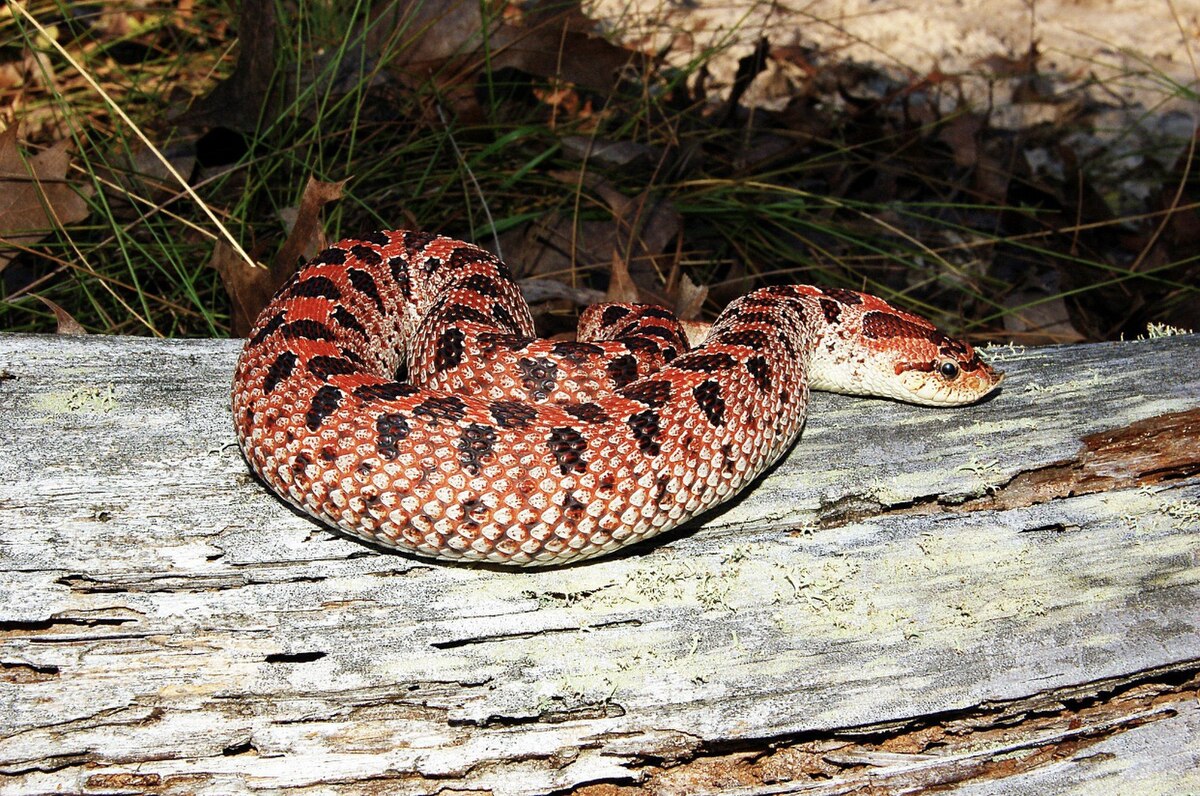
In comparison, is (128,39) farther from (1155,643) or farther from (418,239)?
(1155,643)

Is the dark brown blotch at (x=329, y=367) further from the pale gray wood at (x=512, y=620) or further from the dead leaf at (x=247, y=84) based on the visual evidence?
the dead leaf at (x=247, y=84)

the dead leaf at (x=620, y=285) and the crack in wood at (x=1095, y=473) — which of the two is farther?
the dead leaf at (x=620, y=285)

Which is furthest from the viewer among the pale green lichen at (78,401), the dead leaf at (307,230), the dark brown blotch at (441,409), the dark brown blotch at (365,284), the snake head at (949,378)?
the dead leaf at (307,230)

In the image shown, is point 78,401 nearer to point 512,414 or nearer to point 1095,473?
point 512,414

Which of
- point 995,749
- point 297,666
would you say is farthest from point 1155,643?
point 297,666

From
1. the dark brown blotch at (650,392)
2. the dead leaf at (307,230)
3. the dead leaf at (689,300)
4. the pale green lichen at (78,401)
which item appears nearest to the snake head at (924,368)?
the dead leaf at (689,300)

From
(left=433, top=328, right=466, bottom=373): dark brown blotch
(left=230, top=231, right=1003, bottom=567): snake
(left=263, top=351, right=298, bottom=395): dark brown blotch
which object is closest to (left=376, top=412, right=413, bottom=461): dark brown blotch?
(left=230, top=231, right=1003, bottom=567): snake
